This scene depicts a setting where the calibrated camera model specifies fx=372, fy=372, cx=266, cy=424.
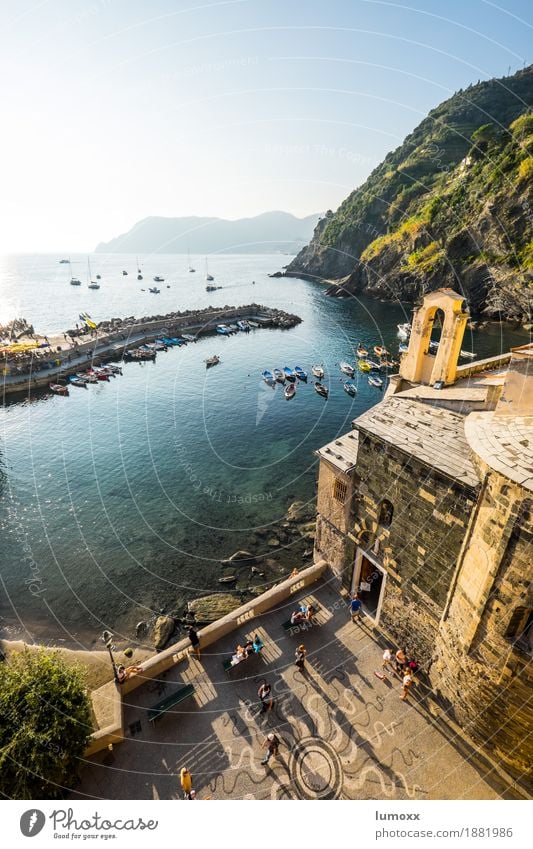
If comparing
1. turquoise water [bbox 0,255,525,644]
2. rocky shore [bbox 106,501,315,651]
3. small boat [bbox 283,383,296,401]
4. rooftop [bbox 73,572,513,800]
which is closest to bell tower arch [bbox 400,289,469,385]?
rooftop [bbox 73,572,513,800]

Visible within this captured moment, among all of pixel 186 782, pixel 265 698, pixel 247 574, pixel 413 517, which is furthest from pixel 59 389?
pixel 413 517

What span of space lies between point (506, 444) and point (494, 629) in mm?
5621

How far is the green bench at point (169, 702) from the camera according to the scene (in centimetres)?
1480

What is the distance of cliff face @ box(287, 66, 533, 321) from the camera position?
78.2m

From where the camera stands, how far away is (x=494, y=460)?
1027 cm

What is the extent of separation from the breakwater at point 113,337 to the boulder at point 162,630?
5411cm

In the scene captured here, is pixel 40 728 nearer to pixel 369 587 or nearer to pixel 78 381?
pixel 369 587

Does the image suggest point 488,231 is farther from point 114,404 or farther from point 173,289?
Answer: point 173,289

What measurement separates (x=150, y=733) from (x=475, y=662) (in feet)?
40.6

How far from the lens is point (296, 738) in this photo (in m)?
14.1

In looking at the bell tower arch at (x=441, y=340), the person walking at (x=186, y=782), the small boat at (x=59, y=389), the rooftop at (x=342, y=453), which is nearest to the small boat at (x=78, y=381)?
the small boat at (x=59, y=389)

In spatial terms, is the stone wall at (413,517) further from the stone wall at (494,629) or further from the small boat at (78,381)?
the small boat at (78,381)

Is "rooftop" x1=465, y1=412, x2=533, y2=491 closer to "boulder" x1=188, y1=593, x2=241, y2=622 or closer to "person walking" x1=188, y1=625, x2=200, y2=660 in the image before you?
"person walking" x1=188, y1=625, x2=200, y2=660

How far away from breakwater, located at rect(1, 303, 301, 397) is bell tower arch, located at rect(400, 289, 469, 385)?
64.9 metres
